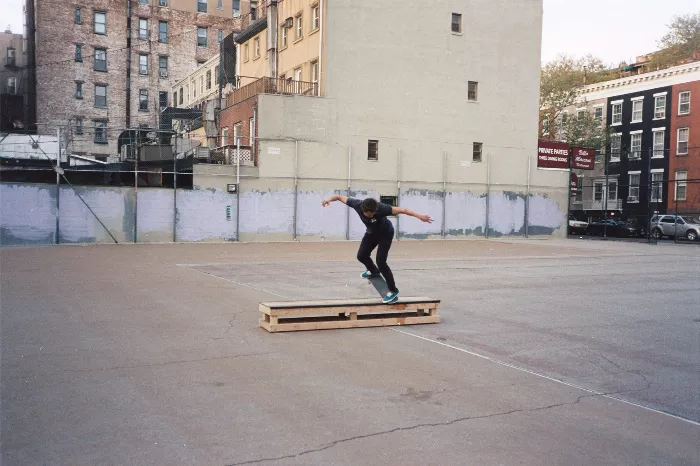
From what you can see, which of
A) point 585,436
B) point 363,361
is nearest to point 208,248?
point 363,361

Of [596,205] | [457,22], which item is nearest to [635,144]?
[596,205]

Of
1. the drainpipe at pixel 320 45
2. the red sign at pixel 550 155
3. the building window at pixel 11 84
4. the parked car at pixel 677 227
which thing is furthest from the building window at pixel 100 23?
the parked car at pixel 677 227

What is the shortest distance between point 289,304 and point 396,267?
10106mm

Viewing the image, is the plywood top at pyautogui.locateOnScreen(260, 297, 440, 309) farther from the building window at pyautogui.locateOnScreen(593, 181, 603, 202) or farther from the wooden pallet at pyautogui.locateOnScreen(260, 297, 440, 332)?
the building window at pyautogui.locateOnScreen(593, 181, 603, 202)

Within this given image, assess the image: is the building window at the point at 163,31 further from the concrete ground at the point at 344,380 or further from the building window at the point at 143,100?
the concrete ground at the point at 344,380

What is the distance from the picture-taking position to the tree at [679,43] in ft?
182

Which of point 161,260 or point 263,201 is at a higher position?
point 263,201

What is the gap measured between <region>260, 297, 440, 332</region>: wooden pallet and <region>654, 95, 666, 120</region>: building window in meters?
47.3

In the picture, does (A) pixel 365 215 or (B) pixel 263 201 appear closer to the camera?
(A) pixel 365 215

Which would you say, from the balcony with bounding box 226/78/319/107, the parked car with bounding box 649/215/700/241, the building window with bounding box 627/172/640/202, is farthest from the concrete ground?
the building window with bounding box 627/172/640/202

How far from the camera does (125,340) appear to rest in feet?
26.6

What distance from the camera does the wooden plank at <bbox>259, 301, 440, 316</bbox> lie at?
8.65 meters

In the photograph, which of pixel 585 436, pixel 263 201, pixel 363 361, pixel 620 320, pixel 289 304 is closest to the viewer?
pixel 585 436

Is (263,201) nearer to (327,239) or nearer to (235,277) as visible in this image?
(327,239)
